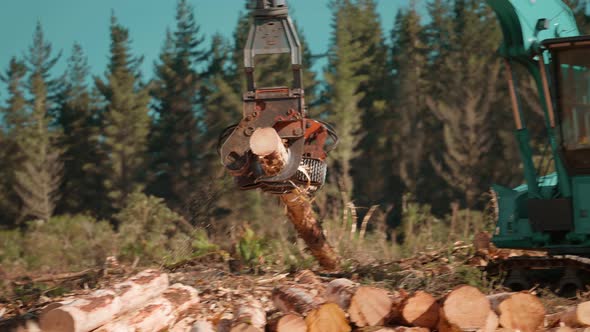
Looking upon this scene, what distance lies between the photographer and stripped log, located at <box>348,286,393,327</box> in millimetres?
7578

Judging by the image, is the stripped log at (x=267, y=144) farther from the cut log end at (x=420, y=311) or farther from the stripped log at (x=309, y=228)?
the cut log end at (x=420, y=311)

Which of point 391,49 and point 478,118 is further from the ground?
point 391,49

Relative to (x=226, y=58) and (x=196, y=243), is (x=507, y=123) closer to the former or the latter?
(x=226, y=58)

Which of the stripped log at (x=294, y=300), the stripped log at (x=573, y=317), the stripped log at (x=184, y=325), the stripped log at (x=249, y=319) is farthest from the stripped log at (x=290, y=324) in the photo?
the stripped log at (x=573, y=317)

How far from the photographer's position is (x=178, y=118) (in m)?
42.9

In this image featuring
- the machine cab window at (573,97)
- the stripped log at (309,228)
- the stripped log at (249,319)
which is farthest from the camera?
the machine cab window at (573,97)

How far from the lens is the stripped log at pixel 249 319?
23.6ft

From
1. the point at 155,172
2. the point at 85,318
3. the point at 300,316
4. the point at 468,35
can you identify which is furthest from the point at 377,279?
the point at 468,35

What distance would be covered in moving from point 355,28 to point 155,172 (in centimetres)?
1208

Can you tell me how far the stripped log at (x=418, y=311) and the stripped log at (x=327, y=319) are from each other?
46cm

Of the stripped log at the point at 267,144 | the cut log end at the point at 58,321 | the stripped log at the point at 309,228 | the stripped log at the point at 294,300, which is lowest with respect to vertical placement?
the stripped log at the point at 294,300

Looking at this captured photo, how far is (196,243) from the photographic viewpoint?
12.3 metres

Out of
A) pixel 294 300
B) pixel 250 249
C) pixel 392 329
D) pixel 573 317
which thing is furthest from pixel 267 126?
pixel 250 249

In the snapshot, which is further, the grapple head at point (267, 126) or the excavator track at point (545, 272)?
the excavator track at point (545, 272)
